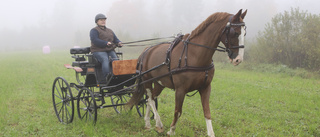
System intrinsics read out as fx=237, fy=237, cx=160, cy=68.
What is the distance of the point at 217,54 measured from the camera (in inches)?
760

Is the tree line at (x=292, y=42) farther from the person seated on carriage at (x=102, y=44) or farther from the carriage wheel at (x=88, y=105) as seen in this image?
the carriage wheel at (x=88, y=105)

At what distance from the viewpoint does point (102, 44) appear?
537 cm

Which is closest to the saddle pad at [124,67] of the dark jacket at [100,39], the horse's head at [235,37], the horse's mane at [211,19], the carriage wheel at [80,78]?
the dark jacket at [100,39]

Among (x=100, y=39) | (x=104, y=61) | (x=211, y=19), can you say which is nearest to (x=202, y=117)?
(x=104, y=61)

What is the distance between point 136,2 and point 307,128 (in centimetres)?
4352

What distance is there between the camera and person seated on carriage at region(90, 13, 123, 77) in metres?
5.38

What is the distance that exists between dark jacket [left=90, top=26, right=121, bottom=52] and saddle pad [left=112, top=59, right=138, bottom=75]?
61 cm

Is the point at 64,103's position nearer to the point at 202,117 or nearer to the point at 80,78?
the point at 202,117

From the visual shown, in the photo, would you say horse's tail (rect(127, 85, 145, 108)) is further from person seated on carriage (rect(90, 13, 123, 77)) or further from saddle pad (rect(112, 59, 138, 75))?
person seated on carriage (rect(90, 13, 123, 77))

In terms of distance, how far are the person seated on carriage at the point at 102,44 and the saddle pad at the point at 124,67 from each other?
1.45 ft

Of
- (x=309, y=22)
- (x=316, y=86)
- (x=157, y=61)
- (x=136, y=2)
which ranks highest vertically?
(x=136, y=2)

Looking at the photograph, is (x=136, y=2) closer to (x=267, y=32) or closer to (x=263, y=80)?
(x=267, y=32)

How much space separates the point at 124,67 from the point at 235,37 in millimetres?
2597

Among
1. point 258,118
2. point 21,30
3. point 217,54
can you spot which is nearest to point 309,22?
point 217,54
